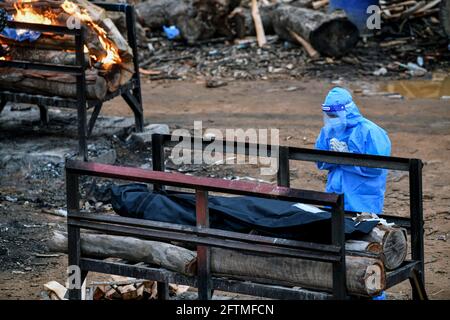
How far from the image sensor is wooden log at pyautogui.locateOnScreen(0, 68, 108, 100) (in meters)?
10.7

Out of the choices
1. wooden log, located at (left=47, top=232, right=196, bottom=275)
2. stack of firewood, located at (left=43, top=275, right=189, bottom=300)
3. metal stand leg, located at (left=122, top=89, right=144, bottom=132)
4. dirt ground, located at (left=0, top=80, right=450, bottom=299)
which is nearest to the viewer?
wooden log, located at (left=47, top=232, right=196, bottom=275)

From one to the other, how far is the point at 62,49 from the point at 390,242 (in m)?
6.21

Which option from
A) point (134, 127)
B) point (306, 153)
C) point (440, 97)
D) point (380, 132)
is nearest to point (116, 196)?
point (306, 153)

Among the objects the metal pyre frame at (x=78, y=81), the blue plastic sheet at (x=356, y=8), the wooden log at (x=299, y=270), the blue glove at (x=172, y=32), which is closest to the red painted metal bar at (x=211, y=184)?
the wooden log at (x=299, y=270)

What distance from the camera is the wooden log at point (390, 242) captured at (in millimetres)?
5602

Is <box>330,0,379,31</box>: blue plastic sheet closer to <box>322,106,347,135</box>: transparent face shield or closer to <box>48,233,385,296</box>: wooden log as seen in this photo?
<box>322,106,347,135</box>: transparent face shield

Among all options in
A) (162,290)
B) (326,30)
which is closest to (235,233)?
(162,290)

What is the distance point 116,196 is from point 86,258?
18.4 inches

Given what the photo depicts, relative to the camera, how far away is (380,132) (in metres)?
7.46

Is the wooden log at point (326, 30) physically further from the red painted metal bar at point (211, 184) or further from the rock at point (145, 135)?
the red painted metal bar at point (211, 184)

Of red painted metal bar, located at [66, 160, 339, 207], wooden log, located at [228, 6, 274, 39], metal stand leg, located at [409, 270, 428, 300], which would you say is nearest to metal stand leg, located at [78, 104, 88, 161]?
red painted metal bar, located at [66, 160, 339, 207]

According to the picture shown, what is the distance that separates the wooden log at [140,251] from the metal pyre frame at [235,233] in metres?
0.05

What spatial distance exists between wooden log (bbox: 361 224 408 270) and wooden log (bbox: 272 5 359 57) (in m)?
10.6

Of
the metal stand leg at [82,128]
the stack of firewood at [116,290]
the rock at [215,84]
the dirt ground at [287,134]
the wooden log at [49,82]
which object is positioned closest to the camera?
the stack of firewood at [116,290]
